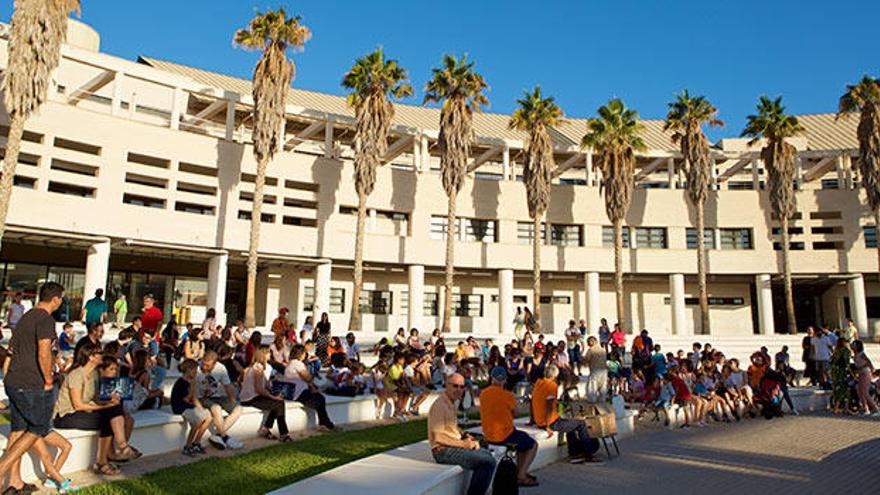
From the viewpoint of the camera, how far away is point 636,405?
47.4ft

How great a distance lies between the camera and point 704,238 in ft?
118

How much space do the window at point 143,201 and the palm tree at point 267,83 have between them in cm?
524

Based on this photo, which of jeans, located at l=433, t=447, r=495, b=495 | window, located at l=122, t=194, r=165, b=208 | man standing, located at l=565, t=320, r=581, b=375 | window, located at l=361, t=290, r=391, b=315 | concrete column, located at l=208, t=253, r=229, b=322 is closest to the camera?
jeans, located at l=433, t=447, r=495, b=495

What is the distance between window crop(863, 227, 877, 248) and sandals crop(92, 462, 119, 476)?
40197mm

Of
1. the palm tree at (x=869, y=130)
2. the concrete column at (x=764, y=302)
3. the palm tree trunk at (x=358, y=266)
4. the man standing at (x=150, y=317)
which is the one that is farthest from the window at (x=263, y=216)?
the palm tree at (x=869, y=130)

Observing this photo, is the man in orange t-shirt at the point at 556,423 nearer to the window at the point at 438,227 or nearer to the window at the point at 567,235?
the window at the point at 438,227

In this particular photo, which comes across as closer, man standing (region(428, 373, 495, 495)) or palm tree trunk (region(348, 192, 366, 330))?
man standing (region(428, 373, 495, 495))

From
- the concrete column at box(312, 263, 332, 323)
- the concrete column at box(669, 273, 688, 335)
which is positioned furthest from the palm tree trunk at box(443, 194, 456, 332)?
the concrete column at box(669, 273, 688, 335)

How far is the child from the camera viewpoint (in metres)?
7.97

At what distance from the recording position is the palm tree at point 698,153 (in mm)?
32750

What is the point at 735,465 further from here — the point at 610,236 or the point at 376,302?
the point at 610,236

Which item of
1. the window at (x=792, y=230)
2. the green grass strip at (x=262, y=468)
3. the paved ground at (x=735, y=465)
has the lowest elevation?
the paved ground at (x=735, y=465)

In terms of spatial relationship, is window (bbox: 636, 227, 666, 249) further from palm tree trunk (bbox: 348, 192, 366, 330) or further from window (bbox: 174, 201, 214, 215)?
window (bbox: 174, 201, 214, 215)

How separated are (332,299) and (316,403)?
22066 mm
